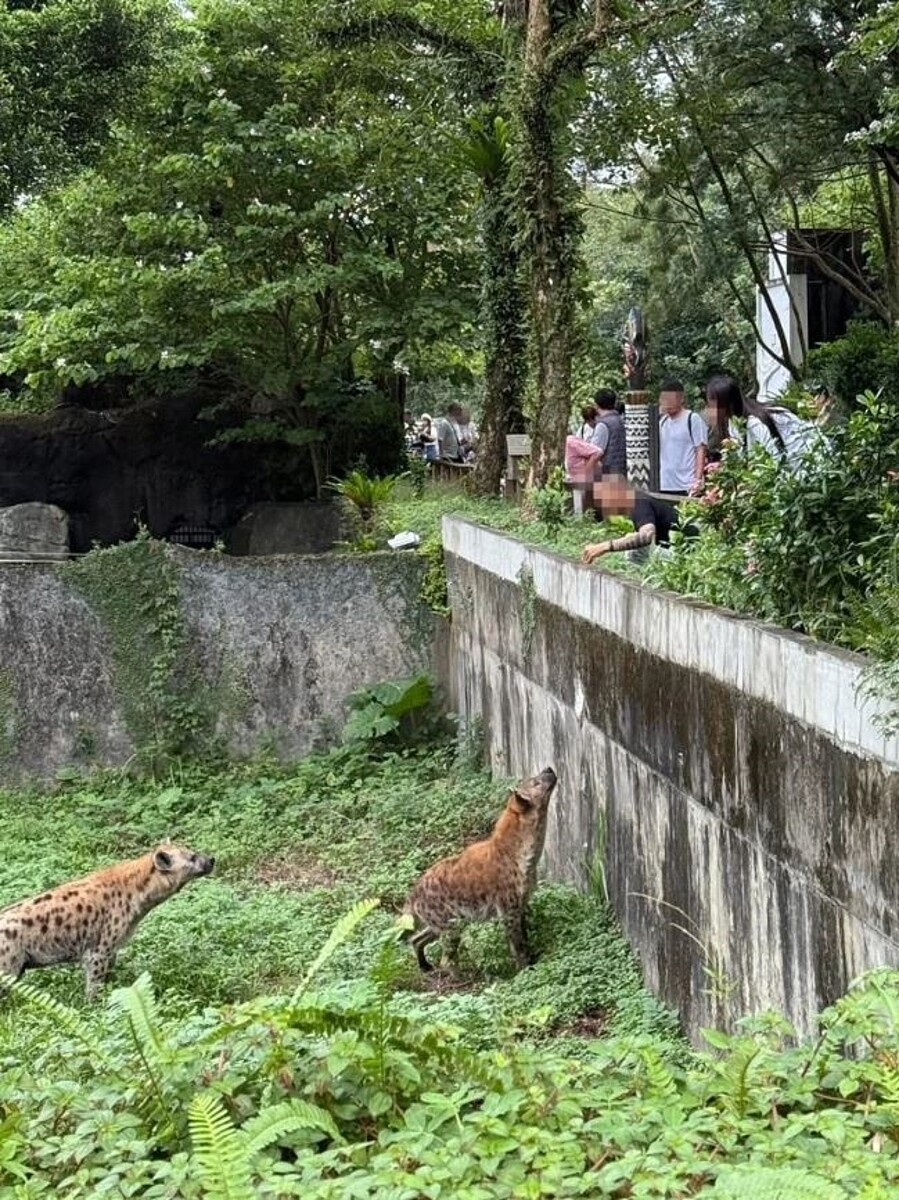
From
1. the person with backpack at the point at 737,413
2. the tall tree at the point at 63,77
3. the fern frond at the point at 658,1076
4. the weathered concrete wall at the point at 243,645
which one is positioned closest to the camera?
the fern frond at the point at 658,1076

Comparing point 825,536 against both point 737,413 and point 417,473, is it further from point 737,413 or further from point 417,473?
point 417,473

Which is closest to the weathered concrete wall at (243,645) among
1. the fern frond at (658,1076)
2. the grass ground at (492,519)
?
the grass ground at (492,519)

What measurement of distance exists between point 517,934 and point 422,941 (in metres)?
0.66

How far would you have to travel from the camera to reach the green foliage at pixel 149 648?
50.2 ft

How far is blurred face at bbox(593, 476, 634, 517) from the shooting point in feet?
35.8

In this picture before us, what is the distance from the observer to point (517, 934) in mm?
8594

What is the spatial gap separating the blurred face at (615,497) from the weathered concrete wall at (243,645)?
439cm

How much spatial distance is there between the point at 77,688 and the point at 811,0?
9.19 meters

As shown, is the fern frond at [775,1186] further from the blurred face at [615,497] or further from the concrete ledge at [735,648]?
the blurred face at [615,497]

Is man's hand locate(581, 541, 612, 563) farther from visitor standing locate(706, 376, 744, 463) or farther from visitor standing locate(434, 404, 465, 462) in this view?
visitor standing locate(434, 404, 465, 462)

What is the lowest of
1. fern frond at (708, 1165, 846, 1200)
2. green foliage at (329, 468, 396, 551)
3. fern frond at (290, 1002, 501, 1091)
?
fern frond at (290, 1002, 501, 1091)

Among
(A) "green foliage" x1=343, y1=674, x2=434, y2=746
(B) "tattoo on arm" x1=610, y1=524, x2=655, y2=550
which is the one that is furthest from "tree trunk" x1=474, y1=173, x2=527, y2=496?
(B) "tattoo on arm" x1=610, y1=524, x2=655, y2=550

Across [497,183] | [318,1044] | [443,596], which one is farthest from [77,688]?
[318,1044]

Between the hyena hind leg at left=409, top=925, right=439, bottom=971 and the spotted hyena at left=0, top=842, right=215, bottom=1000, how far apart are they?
1398 mm
